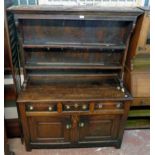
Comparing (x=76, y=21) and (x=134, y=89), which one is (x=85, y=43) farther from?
(x=134, y=89)

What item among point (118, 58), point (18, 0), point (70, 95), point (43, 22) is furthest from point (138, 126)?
point (18, 0)

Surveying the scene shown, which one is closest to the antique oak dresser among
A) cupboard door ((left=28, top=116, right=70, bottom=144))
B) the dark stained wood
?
cupboard door ((left=28, top=116, right=70, bottom=144))

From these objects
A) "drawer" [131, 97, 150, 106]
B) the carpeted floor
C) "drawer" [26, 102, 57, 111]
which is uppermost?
"drawer" [26, 102, 57, 111]

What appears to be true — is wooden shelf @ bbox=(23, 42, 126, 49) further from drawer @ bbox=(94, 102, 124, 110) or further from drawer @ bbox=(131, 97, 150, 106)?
drawer @ bbox=(131, 97, 150, 106)

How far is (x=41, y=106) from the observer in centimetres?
188

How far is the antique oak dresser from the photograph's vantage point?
5.97 feet

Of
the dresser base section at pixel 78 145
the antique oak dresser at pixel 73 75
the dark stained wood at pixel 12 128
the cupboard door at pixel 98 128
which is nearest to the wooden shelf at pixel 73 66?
the antique oak dresser at pixel 73 75

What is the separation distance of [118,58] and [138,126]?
0.98m

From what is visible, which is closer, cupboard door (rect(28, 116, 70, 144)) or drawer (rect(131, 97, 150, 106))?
cupboard door (rect(28, 116, 70, 144))

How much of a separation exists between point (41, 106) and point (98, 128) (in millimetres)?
673

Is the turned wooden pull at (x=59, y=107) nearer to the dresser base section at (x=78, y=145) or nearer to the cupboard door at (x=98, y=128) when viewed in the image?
the cupboard door at (x=98, y=128)

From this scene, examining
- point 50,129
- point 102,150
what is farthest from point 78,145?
point 50,129

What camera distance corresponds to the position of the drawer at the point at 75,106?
6.16 feet

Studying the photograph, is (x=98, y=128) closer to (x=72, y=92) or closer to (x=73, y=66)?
(x=72, y=92)
